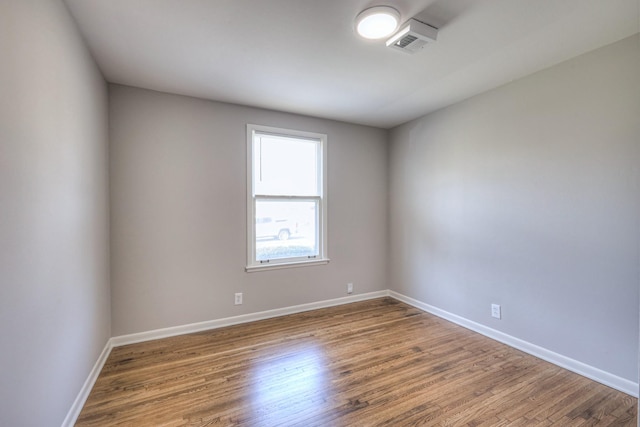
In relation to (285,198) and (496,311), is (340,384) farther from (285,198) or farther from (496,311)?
(285,198)

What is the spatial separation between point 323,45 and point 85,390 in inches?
116

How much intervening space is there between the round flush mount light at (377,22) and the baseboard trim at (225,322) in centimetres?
297

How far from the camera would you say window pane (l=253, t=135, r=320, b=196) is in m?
3.44

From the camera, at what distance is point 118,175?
274 cm

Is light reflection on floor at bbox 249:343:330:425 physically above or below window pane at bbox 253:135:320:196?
below

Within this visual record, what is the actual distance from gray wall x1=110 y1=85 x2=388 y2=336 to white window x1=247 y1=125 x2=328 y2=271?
0.11m

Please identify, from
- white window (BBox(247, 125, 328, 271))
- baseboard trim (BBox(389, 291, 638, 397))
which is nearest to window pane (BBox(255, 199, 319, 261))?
white window (BBox(247, 125, 328, 271))

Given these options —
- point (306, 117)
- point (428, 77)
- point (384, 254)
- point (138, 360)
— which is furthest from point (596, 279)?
point (138, 360)

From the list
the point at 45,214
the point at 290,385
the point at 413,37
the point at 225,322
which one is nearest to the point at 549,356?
the point at 290,385

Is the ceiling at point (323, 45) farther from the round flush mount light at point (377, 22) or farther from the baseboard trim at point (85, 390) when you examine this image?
the baseboard trim at point (85, 390)

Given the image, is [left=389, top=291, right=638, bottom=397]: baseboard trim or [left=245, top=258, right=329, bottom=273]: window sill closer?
[left=389, top=291, right=638, bottom=397]: baseboard trim

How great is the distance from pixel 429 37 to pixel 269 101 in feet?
5.87

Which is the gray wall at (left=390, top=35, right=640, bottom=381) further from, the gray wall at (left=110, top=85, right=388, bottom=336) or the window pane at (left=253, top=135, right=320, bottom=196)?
the gray wall at (left=110, top=85, right=388, bottom=336)

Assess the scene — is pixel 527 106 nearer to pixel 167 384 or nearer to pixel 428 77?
pixel 428 77
